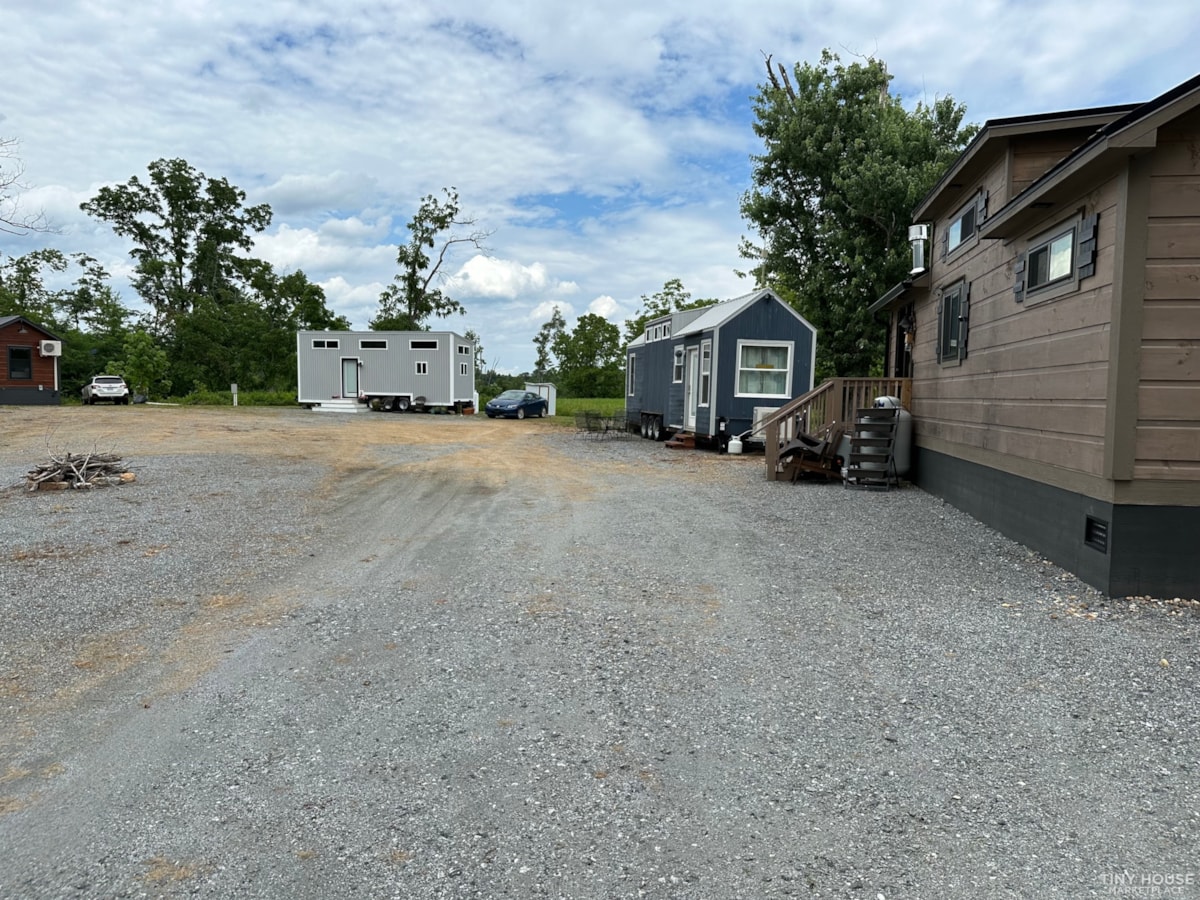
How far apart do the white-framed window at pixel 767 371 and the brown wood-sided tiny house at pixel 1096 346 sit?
24.0 ft

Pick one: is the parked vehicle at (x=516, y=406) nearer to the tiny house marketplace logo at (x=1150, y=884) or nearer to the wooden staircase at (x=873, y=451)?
the wooden staircase at (x=873, y=451)

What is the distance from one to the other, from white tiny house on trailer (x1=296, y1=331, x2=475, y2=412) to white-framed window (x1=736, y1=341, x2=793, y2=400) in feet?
57.1

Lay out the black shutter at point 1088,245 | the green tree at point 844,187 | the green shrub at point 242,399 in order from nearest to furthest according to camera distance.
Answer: the black shutter at point 1088,245
the green tree at point 844,187
the green shrub at point 242,399

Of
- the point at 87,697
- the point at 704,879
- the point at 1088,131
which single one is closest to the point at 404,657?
the point at 87,697

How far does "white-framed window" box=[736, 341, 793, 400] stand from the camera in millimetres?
15594

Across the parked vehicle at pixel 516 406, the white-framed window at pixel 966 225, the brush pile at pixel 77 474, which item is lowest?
the brush pile at pixel 77 474

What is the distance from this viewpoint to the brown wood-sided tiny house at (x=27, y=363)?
91.6 feet

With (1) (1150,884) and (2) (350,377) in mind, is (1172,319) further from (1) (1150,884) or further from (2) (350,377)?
(2) (350,377)

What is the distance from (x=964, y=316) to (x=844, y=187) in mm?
11101

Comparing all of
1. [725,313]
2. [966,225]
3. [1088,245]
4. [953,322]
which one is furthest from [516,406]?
[1088,245]

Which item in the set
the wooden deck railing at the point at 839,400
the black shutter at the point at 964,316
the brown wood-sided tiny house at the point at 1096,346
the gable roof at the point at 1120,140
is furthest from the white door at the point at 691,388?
the gable roof at the point at 1120,140

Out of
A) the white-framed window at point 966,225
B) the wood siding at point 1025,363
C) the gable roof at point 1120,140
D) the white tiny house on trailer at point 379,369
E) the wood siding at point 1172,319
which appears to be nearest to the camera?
the gable roof at point 1120,140

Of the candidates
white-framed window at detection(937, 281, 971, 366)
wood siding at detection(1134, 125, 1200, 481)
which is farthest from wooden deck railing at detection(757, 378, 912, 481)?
wood siding at detection(1134, 125, 1200, 481)

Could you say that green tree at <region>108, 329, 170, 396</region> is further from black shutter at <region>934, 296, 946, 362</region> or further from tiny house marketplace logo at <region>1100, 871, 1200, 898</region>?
tiny house marketplace logo at <region>1100, 871, 1200, 898</region>
